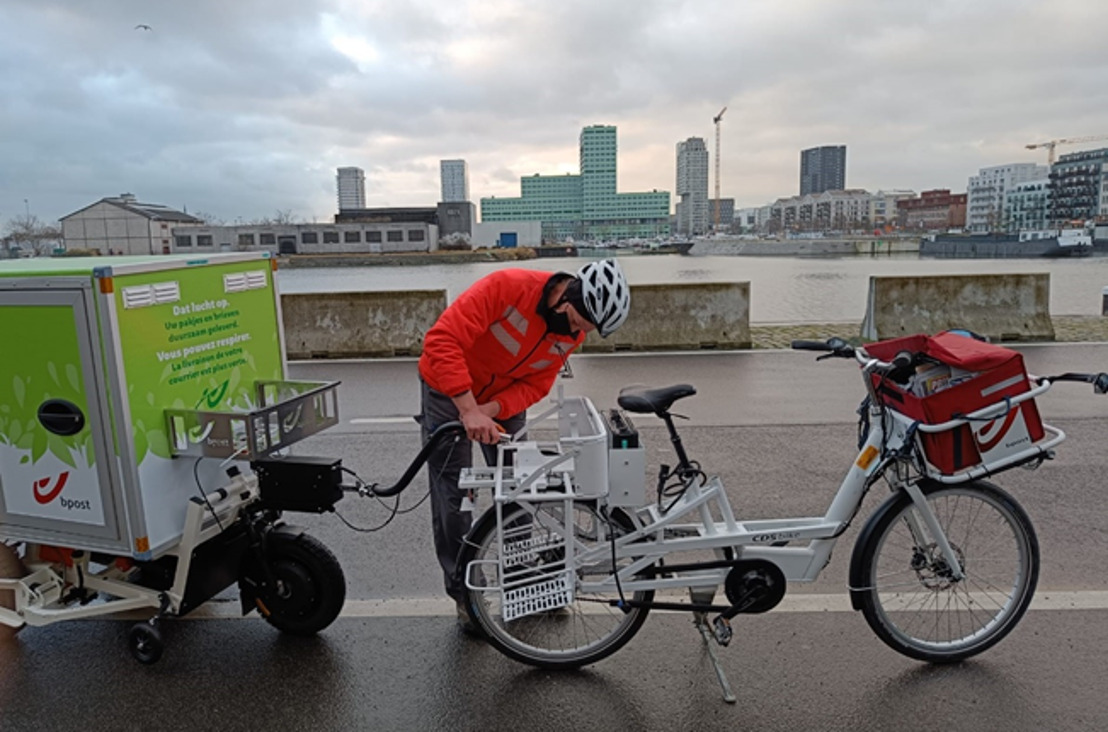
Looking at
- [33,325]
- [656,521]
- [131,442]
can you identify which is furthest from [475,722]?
[33,325]

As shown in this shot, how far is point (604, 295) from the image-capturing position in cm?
319

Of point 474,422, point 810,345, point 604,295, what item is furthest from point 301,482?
point 810,345

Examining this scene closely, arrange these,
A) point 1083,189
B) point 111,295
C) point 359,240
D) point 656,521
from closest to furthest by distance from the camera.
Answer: point 111,295 < point 656,521 < point 359,240 < point 1083,189

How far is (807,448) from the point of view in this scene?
6727mm

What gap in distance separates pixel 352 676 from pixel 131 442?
1.40 meters

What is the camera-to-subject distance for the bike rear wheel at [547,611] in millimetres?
3223

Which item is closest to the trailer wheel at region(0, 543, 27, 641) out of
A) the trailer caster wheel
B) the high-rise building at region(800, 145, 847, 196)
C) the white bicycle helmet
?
the trailer caster wheel

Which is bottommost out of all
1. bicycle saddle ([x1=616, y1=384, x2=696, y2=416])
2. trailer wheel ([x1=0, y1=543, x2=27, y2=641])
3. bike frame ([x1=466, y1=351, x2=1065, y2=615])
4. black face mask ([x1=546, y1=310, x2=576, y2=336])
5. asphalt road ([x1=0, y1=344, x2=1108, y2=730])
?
asphalt road ([x1=0, y1=344, x2=1108, y2=730])

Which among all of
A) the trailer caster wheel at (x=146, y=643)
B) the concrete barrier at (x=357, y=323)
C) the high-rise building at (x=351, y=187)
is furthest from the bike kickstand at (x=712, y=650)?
the high-rise building at (x=351, y=187)

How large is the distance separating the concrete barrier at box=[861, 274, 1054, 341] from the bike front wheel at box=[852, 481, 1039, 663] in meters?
9.51

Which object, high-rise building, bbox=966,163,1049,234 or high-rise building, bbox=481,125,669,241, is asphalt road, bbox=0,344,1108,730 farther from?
high-rise building, bbox=966,163,1049,234

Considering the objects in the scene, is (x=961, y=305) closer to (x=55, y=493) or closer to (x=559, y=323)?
(x=559, y=323)

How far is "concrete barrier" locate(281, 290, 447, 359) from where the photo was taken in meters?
12.3

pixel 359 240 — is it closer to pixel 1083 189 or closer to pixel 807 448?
pixel 807 448
